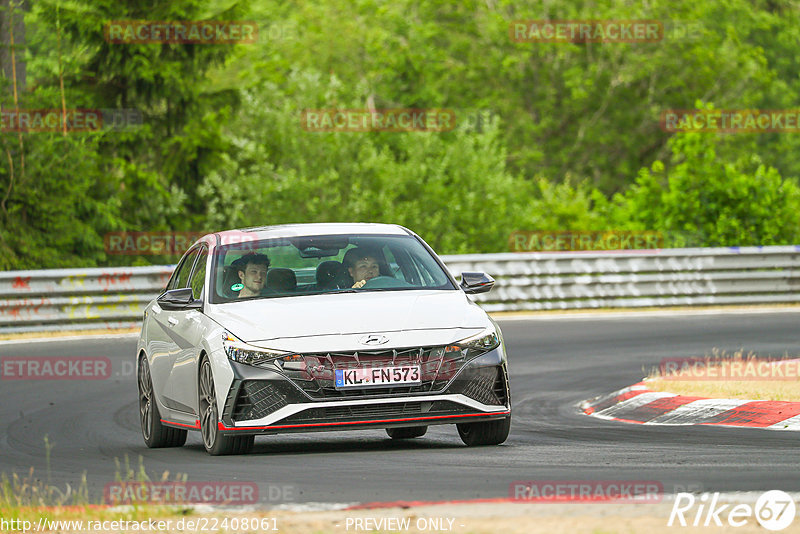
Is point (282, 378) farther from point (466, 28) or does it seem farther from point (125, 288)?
point (466, 28)

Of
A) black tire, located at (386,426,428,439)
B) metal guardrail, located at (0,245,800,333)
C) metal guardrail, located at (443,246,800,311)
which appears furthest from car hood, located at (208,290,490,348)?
metal guardrail, located at (443,246,800,311)

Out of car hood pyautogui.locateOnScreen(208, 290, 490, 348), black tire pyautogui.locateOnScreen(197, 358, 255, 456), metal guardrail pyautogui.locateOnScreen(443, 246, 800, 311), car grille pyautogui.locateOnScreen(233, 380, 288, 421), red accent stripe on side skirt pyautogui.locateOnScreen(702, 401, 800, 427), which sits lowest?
metal guardrail pyautogui.locateOnScreen(443, 246, 800, 311)

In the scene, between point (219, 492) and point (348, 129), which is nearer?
point (219, 492)

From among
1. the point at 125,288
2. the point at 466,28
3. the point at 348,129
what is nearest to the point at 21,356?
the point at 125,288

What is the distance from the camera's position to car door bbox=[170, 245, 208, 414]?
9766 millimetres

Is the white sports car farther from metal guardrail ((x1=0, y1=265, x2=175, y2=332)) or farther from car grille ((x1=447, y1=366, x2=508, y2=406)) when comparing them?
metal guardrail ((x1=0, y1=265, x2=175, y2=332))

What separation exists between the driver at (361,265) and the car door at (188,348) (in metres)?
1.00

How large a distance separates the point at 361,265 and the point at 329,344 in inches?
49.8

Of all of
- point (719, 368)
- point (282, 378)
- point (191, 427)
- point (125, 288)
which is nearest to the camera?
point (282, 378)

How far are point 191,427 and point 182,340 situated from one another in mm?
599

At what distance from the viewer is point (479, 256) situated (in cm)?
2341

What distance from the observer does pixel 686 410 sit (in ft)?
38.0

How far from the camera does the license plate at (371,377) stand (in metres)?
8.92

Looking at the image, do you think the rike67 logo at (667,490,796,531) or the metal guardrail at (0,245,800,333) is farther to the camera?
the metal guardrail at (0,245,800,333)
